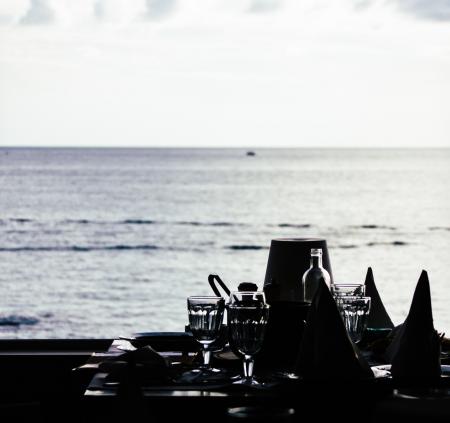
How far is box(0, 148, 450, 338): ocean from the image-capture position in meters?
13.6

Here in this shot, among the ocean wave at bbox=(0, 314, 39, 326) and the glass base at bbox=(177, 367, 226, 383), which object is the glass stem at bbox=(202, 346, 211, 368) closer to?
the glass base at bbox=(177, 367, 226, 383)

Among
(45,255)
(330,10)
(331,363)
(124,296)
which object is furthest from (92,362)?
(330,10)

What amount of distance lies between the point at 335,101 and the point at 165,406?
37.8 metres

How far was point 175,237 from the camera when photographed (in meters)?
22.5

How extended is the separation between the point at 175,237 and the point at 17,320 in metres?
10.1

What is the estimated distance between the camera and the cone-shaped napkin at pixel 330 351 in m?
1.53

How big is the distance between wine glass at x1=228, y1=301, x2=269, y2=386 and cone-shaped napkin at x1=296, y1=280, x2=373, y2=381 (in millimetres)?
94

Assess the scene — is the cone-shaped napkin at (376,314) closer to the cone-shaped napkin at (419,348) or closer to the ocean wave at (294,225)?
the cone-shaped napkin at (419,348)

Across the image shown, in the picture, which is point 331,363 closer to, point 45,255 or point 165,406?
point 165,406

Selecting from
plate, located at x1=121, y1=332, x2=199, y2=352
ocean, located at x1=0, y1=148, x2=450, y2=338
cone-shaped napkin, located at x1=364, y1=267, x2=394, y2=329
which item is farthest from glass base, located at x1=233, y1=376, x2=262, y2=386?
ocean, located at x1=0, y1=148, x2=450, y2=338

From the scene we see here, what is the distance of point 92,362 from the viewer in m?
1.77

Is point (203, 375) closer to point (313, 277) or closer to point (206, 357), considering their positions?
point (206, 357)

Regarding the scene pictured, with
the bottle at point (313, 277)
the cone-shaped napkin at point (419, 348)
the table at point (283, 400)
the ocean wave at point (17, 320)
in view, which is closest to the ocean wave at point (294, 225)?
the ocean wave at point (17, 320)

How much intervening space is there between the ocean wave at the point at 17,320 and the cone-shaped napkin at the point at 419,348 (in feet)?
36.5
